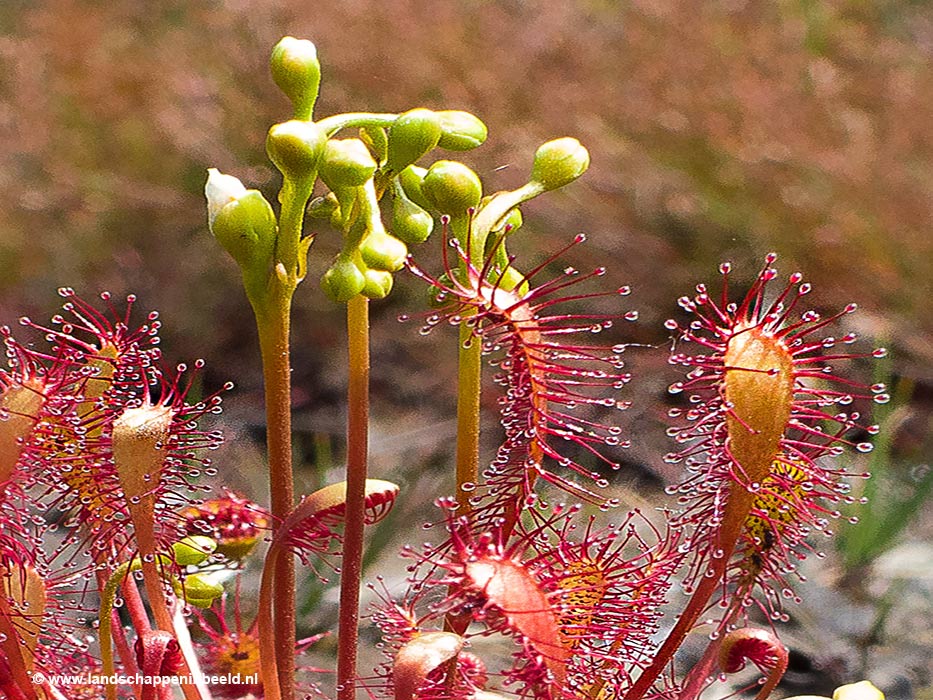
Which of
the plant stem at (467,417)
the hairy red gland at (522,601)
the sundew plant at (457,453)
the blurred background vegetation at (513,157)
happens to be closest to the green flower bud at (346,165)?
the sundew plant at (457,453)

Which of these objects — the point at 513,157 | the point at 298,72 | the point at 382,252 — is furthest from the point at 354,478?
the point at 513,157

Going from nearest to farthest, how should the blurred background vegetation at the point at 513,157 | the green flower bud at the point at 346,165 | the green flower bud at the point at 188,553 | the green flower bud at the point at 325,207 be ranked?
the green flower bud at the point at 346,165, the green flower bud at the point at 325,207, the green flower bud at the point at 188,553, the blurred background vegetation at the point at 513,157

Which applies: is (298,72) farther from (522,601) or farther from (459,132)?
(522,601)

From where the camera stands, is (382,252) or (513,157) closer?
(382,252)

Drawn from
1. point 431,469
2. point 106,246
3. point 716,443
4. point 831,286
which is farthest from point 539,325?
point 106,246

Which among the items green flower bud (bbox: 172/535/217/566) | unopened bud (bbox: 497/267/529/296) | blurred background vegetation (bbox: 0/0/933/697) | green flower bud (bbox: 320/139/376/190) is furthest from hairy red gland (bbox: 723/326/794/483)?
blurred background vegetation (bbox: 0/0/933/697)

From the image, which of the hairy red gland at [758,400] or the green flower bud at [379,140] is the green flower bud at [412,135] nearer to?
the green flower bud at [379,140]
